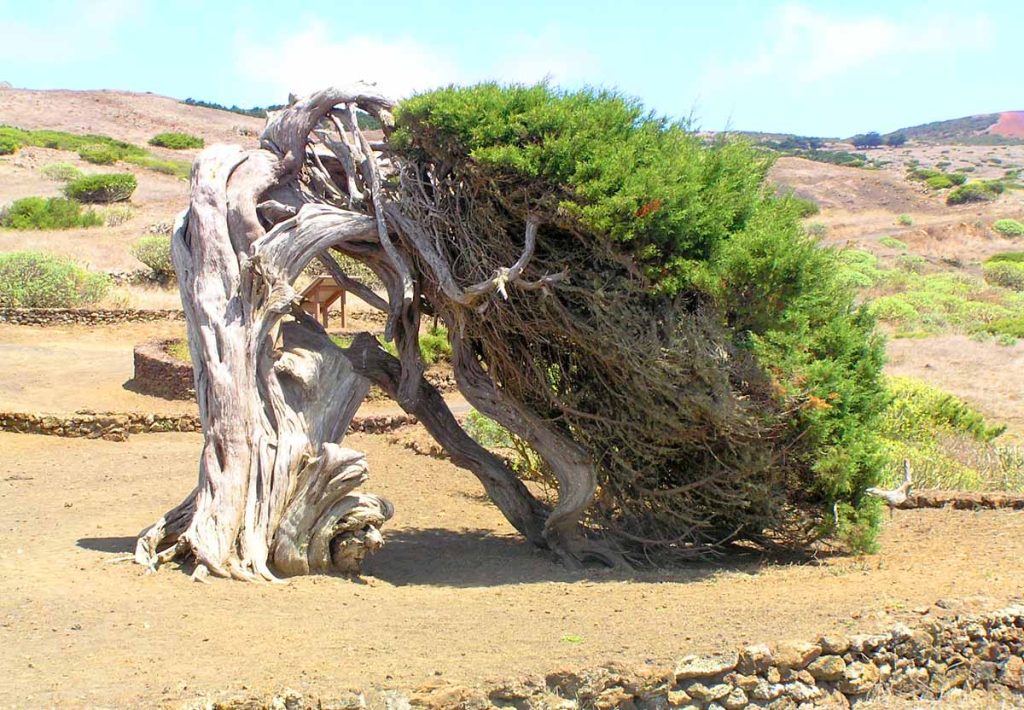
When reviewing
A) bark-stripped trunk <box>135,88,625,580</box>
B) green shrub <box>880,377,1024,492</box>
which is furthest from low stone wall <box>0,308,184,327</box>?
bark-stripped trunk <box>135,88,625,580</box>

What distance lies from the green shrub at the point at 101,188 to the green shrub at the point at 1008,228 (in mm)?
37575

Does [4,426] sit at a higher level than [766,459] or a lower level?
lower

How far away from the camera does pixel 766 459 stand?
8141 millimetres

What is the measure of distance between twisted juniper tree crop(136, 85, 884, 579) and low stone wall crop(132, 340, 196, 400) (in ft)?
28.7

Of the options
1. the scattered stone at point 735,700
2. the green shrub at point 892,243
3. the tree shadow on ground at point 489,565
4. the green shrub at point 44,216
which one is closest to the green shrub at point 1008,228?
the green shrub at point 892,243

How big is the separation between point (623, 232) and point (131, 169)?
5124 centimetres

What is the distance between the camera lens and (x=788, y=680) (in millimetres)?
6000

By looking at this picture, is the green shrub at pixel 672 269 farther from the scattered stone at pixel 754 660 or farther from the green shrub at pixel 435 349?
the green shrub at pixel 435 349

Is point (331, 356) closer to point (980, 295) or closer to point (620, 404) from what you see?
point (620, 404)

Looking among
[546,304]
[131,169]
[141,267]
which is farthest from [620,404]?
[131,169]

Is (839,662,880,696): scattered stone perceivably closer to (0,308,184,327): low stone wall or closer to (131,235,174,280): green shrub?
(0,308,184,327): low stone wall

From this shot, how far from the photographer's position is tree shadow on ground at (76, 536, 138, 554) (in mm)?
8337

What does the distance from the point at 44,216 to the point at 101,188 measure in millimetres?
7428

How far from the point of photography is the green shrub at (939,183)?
66.0 m
